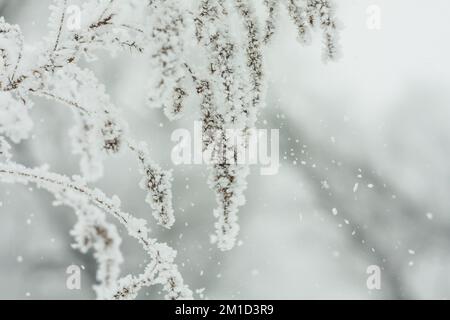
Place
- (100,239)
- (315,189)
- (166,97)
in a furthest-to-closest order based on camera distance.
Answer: (315,189), (166,97), (100,239)

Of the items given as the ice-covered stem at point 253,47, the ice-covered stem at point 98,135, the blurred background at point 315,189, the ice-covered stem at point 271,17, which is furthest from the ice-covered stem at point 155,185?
the blurred background at point 315,189

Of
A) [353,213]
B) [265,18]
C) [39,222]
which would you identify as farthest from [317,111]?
[265,18]

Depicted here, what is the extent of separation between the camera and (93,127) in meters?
0.99

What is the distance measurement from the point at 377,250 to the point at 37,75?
503 centimetres

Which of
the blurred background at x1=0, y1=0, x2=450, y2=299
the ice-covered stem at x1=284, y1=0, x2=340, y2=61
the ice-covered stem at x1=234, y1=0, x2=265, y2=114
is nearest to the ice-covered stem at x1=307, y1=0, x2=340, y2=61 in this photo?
the ice-covered stem at x1=284, y1=0, x2=340, y2=61

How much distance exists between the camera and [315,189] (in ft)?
19.1

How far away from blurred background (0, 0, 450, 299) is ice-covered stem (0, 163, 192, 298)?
163 inches

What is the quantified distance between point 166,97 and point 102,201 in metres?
0.23

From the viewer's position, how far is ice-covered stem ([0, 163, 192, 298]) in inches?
40.2

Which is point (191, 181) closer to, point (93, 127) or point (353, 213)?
point (353, 213)

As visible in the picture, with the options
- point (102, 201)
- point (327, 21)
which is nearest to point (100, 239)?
point (102, 201)

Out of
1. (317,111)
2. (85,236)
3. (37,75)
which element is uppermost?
(317,111)

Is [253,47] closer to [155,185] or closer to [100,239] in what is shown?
[155,185]

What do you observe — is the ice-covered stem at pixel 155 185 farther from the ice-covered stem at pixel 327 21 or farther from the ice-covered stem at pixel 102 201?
the ice-covered stem at pixel 327 21
